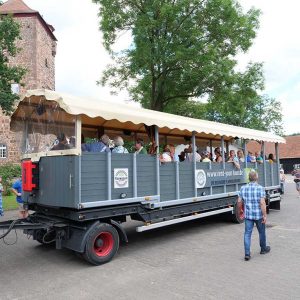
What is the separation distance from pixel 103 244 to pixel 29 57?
30509 millimetres

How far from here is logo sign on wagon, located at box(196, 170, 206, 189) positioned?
9258 millimetres

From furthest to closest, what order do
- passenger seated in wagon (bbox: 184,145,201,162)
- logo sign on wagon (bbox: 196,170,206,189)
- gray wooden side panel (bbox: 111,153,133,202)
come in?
passenger seated in wagon (bbox: 184,145,201,162), logo sign on wagon (bbox: 196,170,206,189), gray wooden side panel (bbox: 111,153,133,202)

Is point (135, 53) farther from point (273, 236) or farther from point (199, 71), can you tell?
point (273, 236)

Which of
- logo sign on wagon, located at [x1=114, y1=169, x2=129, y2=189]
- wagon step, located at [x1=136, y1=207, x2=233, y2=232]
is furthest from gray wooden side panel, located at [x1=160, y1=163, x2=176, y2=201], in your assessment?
logo sign on wagon, located at [x1=114, y1=169, x2=129, y2=189]

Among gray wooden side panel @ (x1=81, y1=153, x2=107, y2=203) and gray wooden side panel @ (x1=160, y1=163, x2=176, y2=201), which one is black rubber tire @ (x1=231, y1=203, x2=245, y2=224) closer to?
gray wooden side panel @ (x1=160, y1=163, x2=176, y2=201)

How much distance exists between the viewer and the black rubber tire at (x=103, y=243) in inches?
254

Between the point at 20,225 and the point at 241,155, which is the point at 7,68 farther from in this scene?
the point at 20,225

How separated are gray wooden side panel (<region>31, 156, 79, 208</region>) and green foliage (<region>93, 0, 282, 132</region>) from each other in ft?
39.2

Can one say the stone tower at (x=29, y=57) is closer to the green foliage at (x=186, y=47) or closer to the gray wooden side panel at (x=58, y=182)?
the green foliage at (x=186, y=47)

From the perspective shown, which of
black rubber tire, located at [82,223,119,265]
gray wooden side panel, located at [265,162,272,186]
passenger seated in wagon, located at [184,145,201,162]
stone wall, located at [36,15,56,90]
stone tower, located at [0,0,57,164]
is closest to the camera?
black rubber tire, located at [82,223,119,265]

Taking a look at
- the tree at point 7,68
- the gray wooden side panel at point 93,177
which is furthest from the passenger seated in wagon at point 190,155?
the tree at point 7,68

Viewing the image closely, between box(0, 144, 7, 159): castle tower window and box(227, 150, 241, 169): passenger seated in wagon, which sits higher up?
box(0, 144, 7, 159): castle tower window

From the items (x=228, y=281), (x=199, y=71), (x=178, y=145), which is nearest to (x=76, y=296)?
(x=228, y=281)

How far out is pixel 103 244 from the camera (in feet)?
22.6
